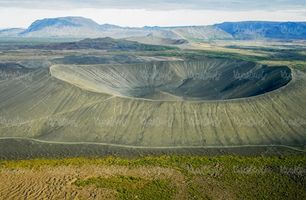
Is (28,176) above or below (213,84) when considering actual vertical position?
above

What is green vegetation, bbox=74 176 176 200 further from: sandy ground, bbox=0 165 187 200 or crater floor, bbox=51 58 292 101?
crater floor, bbox=51 58 292 101

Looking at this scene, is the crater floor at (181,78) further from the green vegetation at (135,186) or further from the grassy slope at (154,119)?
the green vegetation at (135,186)

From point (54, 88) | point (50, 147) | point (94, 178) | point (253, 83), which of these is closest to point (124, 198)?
point (94, 178)

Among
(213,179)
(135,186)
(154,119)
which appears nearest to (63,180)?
(135,186)

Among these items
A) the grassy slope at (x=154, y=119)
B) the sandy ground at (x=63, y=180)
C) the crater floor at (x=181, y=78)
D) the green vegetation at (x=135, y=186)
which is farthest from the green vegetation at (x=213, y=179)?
the crater floor at (x=181, y=78)

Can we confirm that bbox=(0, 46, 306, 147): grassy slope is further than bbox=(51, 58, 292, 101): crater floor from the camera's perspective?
No

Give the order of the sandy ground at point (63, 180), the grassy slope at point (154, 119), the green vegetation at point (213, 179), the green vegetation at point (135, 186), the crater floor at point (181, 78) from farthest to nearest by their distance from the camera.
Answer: the crater floor at point (181, 78), the grassy slope at point (154, 119), the green vegetation at point (213, 179), the green vegetation at point (135, 186), the sandy ground at point (63, 180)

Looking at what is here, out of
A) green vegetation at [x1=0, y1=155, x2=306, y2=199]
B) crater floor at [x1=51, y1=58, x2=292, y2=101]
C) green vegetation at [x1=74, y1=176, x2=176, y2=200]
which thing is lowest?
crater floor at [x1=51, y1=58, x2=292, y2=101]

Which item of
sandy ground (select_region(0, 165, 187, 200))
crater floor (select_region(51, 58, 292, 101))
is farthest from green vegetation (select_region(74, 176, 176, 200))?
→ crater floor (select_region(51, 58, 292, 101))

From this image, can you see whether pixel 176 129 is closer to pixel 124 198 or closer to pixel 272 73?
pixel 124 198
